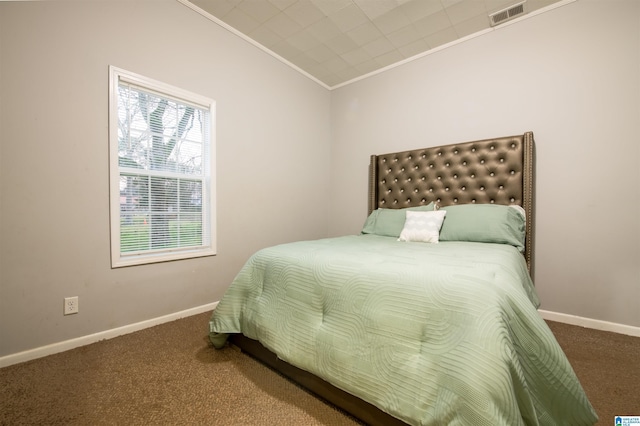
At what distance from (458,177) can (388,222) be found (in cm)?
82

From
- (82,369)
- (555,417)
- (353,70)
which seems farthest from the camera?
(353,70)

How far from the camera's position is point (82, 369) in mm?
1471

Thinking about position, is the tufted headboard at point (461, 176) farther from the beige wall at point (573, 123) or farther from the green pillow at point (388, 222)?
the green pillow at point (388, 222)

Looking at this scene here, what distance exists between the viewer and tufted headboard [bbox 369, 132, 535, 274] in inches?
89.3

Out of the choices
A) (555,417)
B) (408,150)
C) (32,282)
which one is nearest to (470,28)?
(408,150)

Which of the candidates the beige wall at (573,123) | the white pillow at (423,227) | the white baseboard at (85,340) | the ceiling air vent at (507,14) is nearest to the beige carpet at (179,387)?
the white baseboard at (85,340)

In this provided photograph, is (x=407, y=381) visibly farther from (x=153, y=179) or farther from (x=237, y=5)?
(x=237, y=5)

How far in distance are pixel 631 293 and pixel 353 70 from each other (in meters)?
3.27

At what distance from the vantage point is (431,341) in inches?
36.0

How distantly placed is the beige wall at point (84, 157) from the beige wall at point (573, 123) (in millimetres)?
2307

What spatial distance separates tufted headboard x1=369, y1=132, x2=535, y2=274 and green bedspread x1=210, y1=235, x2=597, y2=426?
1.40 metres

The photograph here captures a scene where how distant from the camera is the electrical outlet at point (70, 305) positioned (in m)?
1.67

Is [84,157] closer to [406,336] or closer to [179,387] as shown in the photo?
[179,387]

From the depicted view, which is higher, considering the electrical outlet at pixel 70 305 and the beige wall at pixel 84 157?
the beige wall at pixel 84 157
